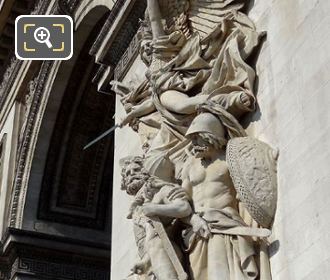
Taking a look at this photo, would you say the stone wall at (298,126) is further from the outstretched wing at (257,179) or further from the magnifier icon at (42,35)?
the magnifier icon at (42,35)

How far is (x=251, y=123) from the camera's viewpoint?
5.21m

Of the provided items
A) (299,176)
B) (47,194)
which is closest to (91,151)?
(47,194)

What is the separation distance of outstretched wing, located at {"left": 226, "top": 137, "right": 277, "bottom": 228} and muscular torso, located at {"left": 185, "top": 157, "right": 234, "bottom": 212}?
0.51ft

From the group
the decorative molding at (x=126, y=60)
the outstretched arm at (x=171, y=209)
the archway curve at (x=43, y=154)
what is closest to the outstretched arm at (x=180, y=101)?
the outstretched arm at (x=171, y=209)

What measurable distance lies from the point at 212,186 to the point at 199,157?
0.96 ft

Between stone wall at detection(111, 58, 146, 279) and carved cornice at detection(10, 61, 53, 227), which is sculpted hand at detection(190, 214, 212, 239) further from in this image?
carved cornice at detection(10, 61, 53, 227)

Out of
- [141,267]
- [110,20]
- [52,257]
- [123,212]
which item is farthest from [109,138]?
[141,267]

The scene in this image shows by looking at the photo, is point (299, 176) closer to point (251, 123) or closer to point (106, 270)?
point (251, 123)

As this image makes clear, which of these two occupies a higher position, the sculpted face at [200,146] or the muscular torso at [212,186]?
the sculpted face at [200,146]

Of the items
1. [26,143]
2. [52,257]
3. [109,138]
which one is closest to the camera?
[52,257]

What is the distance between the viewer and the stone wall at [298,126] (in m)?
4.24

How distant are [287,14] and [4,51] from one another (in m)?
10.2

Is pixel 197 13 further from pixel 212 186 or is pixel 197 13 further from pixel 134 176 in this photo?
pixel 212 186

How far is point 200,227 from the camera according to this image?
4.89m
